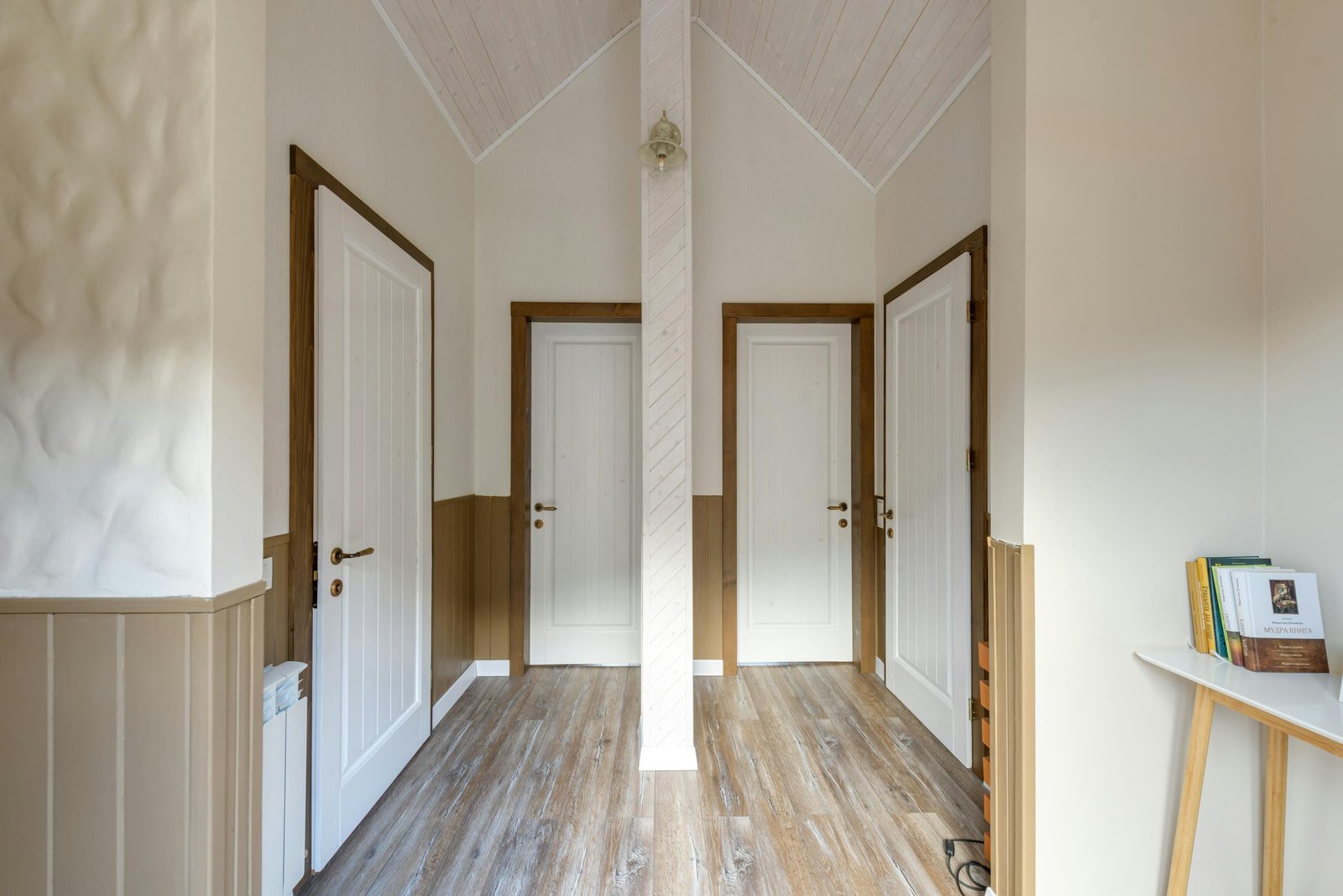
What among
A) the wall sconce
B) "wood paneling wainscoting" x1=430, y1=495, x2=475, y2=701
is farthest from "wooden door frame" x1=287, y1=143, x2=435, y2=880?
the wall sconce

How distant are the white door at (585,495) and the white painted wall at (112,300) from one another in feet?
7.68

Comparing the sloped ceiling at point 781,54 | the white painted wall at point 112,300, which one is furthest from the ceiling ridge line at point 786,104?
the white painted wall at point 112,300

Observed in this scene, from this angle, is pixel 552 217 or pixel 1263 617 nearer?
pixel 1263 617

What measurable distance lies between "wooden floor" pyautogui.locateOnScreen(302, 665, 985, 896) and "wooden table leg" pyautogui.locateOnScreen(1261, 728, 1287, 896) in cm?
66

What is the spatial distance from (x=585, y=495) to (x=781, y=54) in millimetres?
2465

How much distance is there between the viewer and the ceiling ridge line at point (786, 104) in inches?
126

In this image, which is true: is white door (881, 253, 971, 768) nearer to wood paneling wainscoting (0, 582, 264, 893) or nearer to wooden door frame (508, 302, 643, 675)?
wooden door frame (508, 302, 643, 675)

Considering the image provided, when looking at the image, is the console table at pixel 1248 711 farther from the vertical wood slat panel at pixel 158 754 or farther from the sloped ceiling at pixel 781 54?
the sloped ceiling at pixel 781 54

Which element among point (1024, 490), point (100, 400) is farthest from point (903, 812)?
point (100, 400)

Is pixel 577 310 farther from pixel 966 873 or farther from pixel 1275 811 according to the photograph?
pixel 1275 811

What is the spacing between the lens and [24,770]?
3.05 feet

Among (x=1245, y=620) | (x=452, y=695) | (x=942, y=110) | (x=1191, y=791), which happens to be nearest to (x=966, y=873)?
(x=1191, y=791)

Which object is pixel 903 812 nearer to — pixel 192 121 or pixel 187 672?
pixel 187 672

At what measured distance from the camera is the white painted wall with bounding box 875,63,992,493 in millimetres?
2117
